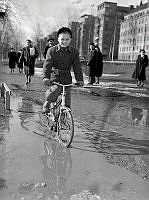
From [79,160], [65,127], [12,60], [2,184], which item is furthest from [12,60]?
[2,184]

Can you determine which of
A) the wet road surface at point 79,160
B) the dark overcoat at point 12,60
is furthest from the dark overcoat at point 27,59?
the dark overcoat at point 12,60

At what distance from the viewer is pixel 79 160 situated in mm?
4703

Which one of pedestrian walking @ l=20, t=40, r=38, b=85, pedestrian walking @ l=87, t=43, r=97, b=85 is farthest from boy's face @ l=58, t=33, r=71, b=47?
pedestrian walking @ l=87, t=43, r=97, b=85

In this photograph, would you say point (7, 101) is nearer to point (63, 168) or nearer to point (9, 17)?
point (63, 168)

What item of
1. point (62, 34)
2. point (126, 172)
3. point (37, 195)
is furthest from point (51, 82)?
point (37, 195)

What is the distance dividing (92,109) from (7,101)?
2.53 m

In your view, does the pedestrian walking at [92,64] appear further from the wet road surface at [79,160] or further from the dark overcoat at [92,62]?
the wet road surface at [79,160]

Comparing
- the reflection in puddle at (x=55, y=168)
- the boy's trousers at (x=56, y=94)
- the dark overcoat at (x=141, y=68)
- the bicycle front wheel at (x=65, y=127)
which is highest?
the dark overcoat at (x=141, y=68)

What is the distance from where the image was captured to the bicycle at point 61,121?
17.4 feet

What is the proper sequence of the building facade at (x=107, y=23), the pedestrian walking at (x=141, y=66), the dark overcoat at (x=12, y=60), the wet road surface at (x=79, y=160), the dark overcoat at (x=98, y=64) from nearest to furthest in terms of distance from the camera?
the wet road surface at (x=79, y=160) < the dark overcoat at (x=98, y=64) < the pedestrian walking at (x=141, y=66) < the dark overcoat at (x=12, y=60) < the building facade at (x=107, y=23)

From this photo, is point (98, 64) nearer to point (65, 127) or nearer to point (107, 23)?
point (65, 127)

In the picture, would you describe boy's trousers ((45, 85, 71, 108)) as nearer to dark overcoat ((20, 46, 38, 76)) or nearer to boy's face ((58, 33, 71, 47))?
boy's face ((58, 33, 71, 47))

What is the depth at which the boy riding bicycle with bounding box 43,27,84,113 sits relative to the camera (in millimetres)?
5648

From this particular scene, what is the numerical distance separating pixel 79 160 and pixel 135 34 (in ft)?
274
